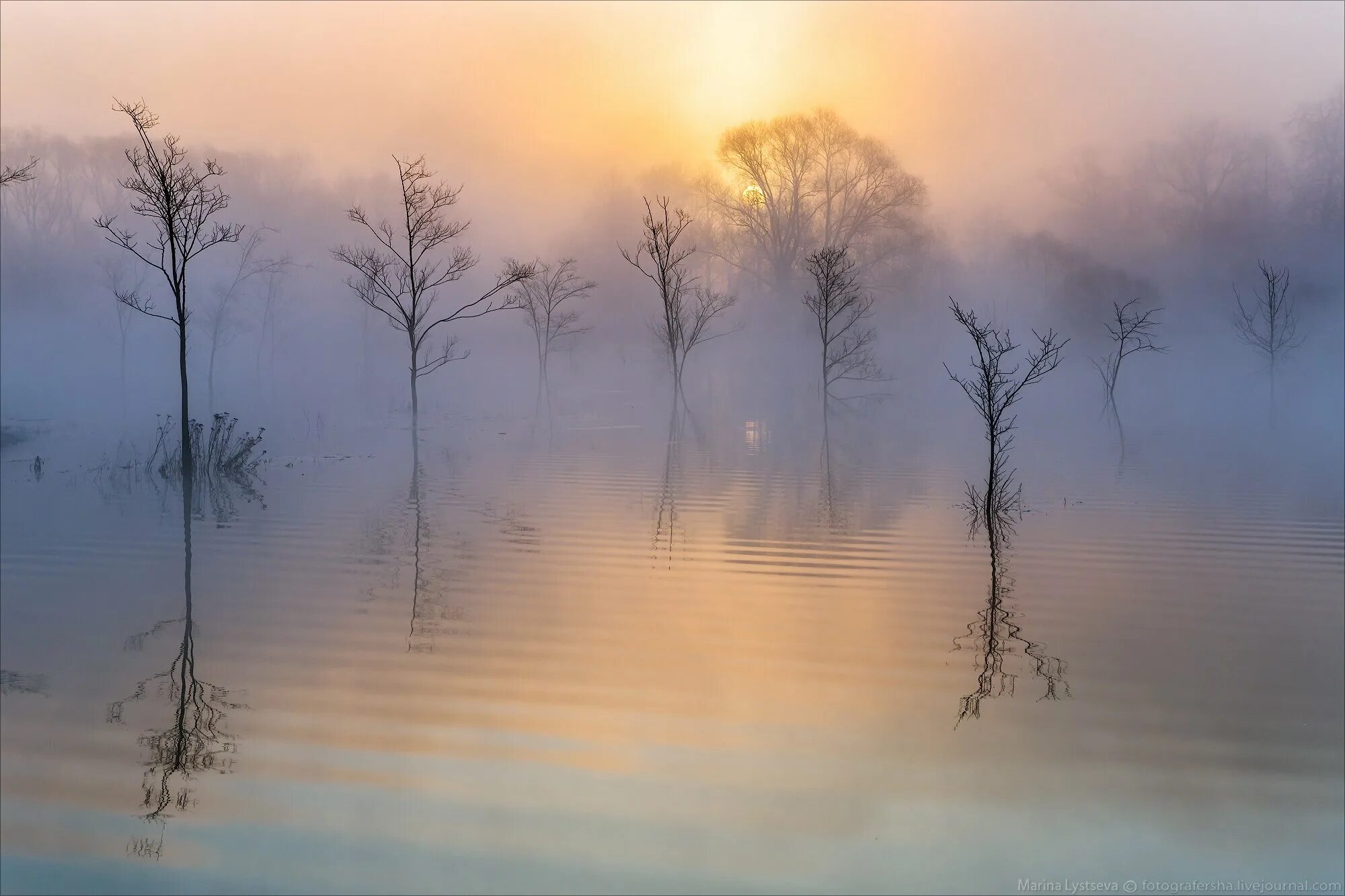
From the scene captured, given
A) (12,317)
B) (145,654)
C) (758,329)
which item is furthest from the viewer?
(758,329)

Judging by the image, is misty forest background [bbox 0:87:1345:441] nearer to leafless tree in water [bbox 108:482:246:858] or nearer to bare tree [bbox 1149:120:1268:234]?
bare tree [bbox 1149:120:1268:234]

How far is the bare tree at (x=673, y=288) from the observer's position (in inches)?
1396

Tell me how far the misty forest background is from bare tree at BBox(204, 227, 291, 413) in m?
0.23

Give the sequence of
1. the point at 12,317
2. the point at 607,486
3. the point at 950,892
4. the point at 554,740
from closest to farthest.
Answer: the point at 950,892, the point at 554,740, the point at 607,486, the point at 12,317

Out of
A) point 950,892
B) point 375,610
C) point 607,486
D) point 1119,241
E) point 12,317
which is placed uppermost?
point 1119,241

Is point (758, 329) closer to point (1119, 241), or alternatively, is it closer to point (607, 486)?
point (1119, 241)

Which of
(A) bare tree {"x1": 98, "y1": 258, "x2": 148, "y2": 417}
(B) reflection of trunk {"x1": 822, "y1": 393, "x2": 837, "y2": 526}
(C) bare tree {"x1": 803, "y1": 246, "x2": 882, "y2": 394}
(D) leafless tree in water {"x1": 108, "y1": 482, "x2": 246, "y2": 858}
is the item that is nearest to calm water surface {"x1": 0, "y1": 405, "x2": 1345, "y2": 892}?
(D) leafless tree in water {"x1": 108, "y1": 482, "x2": 246, "y2": 858}

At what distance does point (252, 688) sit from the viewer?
5.68 m

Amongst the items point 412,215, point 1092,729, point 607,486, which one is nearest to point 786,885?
point 1092,729

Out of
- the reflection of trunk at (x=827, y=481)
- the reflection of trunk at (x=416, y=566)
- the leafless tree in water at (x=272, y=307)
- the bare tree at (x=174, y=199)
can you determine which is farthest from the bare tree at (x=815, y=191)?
the bare tree at (x=174, y=199)

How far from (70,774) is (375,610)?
2.97m

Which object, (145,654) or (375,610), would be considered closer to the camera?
(145,654)

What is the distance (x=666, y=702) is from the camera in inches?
217

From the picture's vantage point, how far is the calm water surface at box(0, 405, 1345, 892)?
3.87 meters
